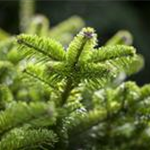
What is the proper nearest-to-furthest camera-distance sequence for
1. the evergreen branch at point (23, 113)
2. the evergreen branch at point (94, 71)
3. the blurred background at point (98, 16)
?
the evergreen branch at point (23, 113)
the evergreen branch at point (94, 71)
the blurred background at point (98, 16)

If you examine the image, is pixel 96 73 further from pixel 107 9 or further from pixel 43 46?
pixel 107 9

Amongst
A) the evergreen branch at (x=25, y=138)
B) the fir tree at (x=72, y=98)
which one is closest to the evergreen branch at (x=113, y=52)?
the fir tree at (x=72, y=98)

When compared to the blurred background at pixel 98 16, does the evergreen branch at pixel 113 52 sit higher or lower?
lower

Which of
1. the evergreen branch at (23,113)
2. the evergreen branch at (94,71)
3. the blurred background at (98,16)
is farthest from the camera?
the blurred background at (98,16)

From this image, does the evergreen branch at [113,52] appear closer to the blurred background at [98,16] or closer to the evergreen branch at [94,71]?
the evergreen branch at [94,71]

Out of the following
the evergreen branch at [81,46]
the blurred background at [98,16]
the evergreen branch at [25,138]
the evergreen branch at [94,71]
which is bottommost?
the evergreen branch at [25,138]

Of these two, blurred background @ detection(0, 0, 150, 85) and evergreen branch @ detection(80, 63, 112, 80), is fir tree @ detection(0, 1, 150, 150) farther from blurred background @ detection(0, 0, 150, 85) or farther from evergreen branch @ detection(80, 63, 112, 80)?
blurred background @ detection(0, 0, 150, 85)

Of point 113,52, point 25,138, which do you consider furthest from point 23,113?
point 113,52
